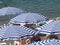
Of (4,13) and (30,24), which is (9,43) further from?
(4,13)

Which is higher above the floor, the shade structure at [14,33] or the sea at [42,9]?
the shade structure at [14,33]

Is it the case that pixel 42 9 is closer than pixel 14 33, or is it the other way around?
pixel 14 33

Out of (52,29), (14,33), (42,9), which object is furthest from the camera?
(42,9)

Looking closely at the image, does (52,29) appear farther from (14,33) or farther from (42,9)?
(42,9)

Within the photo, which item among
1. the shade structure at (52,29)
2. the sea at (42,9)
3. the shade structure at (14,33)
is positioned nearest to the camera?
the shade structure at (14,33)

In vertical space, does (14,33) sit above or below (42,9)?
above

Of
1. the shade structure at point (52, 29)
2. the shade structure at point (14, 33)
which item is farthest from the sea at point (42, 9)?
the shade structure at point (14, 33)

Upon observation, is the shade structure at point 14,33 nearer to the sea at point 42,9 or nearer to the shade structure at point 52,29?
the shade structure at point 52,29

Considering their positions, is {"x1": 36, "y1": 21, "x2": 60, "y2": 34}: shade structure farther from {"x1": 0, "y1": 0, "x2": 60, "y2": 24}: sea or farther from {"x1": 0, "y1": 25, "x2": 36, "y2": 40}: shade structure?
{"x1": 0, "y1": 0, "x2": 60, "y2": 24}: sea

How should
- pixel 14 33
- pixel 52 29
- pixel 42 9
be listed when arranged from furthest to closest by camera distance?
pixel 42 9 → pixel 52 29 → pixel 14 33

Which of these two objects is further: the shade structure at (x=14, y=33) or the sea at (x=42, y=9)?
the sea at (x=42, y=9)

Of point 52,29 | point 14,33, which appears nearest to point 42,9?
point 52,29

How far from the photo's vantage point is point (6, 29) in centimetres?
920

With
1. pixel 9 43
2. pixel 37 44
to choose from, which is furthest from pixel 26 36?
pixel 37 44
